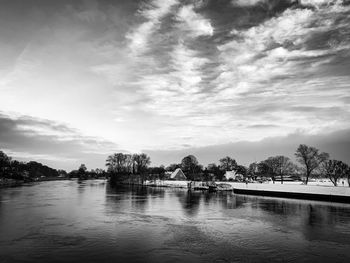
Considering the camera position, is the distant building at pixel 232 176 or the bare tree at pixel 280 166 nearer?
the bare tree at pixel 280 166

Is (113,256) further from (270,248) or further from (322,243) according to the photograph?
(322,243)

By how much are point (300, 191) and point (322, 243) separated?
48155 mm

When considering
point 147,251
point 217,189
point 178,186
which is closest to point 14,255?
point 147,251

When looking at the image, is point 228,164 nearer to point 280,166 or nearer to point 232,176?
point 232,176

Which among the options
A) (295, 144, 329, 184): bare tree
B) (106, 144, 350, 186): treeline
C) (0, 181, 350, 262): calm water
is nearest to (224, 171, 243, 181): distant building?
(106, 144, 350, 186): treeline

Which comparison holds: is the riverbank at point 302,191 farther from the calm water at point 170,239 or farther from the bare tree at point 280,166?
the bare tree at point 280,166

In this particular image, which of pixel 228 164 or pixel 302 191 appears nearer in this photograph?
pixel 302 191

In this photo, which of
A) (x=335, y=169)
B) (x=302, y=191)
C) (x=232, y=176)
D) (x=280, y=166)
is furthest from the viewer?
(x=232, y=176)

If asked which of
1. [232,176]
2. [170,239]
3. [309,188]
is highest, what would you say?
[309,188]

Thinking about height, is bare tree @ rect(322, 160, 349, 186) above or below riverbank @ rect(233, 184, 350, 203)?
above

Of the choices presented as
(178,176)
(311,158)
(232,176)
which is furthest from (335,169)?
(178,176)

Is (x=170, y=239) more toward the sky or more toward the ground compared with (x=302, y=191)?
more toward the ground

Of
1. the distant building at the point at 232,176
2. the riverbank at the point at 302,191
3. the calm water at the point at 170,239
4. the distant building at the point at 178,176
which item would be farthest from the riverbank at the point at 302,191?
the distant building at the point at 232,176

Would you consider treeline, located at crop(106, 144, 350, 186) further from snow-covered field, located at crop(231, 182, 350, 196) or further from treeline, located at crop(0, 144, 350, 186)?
snow-covered field, located at crop(231, 182, 350, 196)
